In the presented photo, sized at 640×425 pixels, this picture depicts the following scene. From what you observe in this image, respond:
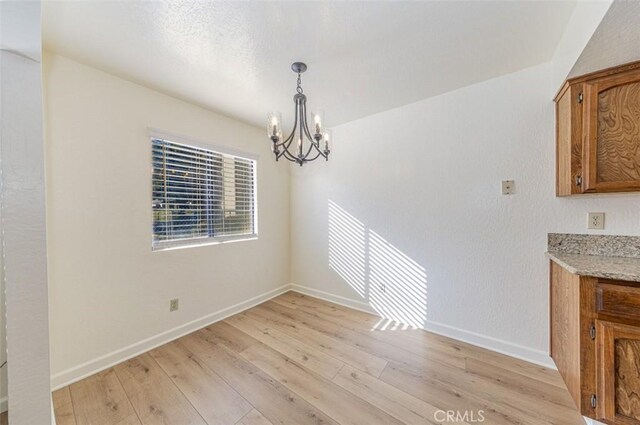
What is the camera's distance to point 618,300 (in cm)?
119

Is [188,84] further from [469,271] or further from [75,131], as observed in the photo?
[469,271]

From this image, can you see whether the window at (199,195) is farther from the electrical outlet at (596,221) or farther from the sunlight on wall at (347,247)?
the electrical outlet at (596,221)

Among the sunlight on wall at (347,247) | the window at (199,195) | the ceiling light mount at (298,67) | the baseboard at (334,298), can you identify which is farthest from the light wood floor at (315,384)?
the ceiling light mount at (298,67)

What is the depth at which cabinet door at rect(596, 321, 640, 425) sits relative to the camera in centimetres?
116

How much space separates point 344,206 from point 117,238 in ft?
7.46

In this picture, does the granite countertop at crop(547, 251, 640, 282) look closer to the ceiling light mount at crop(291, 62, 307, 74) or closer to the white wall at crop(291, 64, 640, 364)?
the white wall at crop(291, 64, 640, 364)

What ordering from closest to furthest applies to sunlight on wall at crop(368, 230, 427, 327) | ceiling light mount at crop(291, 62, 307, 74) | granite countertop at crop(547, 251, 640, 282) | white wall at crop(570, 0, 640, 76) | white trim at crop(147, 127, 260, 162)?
white wall at crop(570, 0, 640, 76), granite countertop at crop(547, 251, 640, 282), ceiling light mount at crop(291, 62, 307, 74), white trim at crop(147, 127, 260, 162), sunlight on wall at crop(368, 230, 427, 327)

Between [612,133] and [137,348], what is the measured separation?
12.5 ft

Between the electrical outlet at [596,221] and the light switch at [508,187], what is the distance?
47cm

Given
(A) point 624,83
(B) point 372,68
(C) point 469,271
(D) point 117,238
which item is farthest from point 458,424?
(D) point 117,238

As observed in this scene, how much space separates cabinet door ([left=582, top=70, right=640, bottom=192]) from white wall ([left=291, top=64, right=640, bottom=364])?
0.27 m

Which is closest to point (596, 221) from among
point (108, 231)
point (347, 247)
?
point (347, 247)

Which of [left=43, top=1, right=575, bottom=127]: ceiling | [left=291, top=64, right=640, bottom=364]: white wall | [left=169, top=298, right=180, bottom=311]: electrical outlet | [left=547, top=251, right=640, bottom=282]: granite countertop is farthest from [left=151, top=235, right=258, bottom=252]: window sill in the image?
[left=547, top=251, right=640, bottom=282]: granite countertop

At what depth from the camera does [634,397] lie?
116 cm
